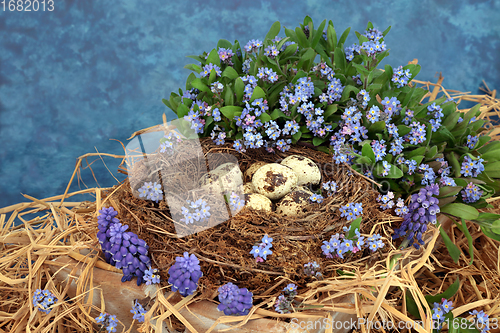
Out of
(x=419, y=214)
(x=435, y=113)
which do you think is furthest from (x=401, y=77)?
(x=419, y=214)

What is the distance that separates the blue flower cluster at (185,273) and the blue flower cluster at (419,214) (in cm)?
87

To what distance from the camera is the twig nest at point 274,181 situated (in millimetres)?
1637

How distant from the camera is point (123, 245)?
1.40 metres

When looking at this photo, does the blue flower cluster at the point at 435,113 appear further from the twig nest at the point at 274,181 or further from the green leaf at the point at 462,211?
the twig nest at the point at 274,181

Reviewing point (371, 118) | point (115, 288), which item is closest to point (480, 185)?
point (371, 118)

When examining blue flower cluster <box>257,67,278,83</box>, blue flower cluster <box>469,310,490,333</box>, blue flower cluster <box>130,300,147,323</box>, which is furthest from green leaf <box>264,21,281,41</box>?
blue flower cluster <box>469,310,490,333</box>

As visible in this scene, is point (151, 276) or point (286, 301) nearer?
point (286, 301)

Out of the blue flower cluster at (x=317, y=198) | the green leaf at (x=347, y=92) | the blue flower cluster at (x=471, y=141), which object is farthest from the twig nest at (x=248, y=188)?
the blue flower cluster at (x=471, y=141)

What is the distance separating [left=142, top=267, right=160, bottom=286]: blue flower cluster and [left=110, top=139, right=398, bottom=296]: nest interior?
2cm

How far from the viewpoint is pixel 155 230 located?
4.77 ft

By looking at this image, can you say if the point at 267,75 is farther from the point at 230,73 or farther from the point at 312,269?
the point at 312,269

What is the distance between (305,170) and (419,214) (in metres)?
0.52

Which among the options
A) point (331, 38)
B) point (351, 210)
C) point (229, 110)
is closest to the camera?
point (351, 210)

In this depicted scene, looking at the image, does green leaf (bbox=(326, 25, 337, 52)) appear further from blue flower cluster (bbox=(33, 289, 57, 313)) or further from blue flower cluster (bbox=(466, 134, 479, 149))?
blue flower cluster (bbox=(33, 289, 57, 313))
